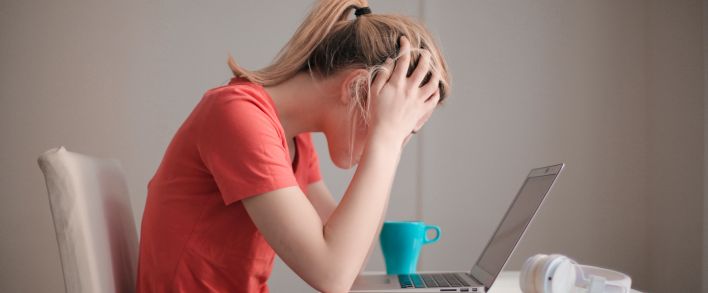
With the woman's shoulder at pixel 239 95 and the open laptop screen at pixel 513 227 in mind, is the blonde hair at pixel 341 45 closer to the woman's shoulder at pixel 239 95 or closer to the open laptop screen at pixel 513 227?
the woman's shoulder at pixel 239 95

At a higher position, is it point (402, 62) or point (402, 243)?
point (402, 62)

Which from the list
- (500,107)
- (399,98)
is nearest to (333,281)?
(399,98)

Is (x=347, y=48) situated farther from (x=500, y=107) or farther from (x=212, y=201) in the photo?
(x=500, y=107)

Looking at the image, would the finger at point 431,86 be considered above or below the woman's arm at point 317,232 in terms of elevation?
above

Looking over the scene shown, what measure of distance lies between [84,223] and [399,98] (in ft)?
1.58

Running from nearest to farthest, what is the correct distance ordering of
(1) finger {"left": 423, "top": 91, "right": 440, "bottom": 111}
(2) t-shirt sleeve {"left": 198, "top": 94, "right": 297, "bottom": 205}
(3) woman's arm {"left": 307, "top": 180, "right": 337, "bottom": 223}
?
(2) t-shirt sleeve {"left": 198, "top": 94, "right": 297, "bottom": 205} < (1) finger {"left": 423, "top": 91, "right": 440, "bottom": 111} < (3) woman's arm {"left": 307, "top": 180, "right": 337, "bottom": 223}

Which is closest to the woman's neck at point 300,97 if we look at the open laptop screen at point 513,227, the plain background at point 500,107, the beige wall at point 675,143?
the open laptop screen at point 513,227

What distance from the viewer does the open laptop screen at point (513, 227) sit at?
878 mm

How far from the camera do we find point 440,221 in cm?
203

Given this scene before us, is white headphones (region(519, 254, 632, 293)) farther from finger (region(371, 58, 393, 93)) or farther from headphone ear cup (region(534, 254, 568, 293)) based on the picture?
finger (region(371, 58, 393, 93))

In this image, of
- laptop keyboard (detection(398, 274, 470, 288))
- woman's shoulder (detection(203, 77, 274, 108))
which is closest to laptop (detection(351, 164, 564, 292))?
laptop keyboard (detection(398, 274, 470, 288))

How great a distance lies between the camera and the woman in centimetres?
78

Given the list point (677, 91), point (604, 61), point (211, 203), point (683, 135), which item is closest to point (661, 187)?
point (683, 135)

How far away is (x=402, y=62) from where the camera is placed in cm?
→ 94
